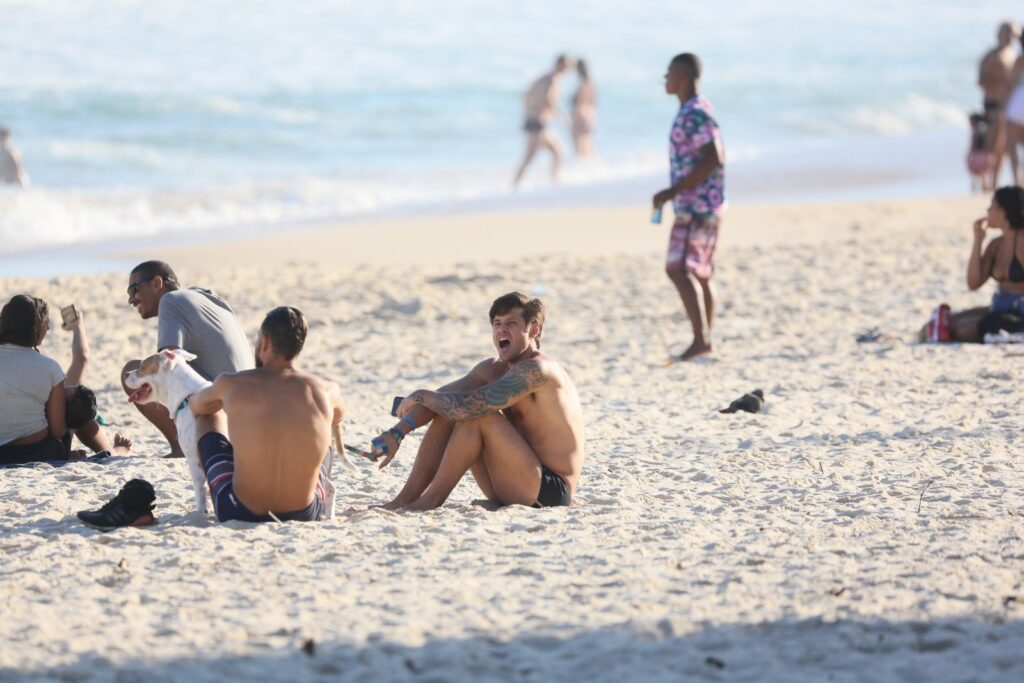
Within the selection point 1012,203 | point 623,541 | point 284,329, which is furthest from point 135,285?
point 1012,203

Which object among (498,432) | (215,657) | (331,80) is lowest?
(215,657)

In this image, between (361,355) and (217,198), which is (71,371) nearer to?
(361,355)

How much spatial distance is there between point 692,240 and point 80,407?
344cm

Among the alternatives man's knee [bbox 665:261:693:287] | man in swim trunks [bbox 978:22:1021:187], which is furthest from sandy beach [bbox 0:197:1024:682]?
man in swim trunks [bbox 978:22:1021:187]

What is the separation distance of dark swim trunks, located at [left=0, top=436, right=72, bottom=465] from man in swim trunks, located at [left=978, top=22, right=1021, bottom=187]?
Result: 9.82 m

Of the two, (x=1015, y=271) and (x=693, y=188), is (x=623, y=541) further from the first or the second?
(x=1015, y=271)

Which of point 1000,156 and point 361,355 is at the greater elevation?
point 1000,156

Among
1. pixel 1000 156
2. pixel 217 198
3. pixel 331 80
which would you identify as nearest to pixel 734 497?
pixel 1000 156

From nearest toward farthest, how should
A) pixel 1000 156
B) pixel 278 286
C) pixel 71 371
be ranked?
pixel 71 371, pixel 278 286, pixel 1000 156

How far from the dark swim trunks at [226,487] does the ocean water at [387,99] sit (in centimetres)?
935

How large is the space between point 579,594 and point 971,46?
3785 centimetres

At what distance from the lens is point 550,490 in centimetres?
501

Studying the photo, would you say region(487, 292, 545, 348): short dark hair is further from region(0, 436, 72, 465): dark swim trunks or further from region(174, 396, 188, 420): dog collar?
region(0, 436, 72, 465): dark swim trunks

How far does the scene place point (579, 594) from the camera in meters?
4.02
